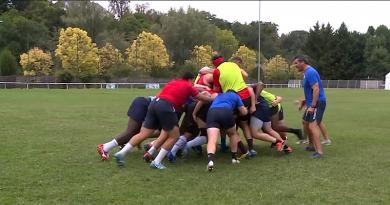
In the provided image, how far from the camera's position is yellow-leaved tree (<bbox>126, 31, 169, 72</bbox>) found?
258ft

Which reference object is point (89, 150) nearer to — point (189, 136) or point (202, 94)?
point (189, 136)

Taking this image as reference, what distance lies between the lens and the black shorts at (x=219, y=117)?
893cm

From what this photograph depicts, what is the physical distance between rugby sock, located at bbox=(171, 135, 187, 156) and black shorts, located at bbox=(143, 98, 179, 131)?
80cm

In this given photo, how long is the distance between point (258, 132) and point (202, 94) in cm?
180

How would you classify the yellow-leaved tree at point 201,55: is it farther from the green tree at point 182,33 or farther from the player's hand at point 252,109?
the player's hand at point 252,109

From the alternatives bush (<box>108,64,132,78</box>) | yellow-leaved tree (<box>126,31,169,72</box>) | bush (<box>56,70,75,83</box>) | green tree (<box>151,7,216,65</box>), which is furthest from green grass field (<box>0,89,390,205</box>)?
green tree (<box>151,7,216,65</box>)

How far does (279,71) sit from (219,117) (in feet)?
300

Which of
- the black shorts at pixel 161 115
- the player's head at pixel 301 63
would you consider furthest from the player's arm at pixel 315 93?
the black shorts at pixel 161 115

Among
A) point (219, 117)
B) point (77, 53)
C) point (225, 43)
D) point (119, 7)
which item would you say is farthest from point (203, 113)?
point (119, 7)

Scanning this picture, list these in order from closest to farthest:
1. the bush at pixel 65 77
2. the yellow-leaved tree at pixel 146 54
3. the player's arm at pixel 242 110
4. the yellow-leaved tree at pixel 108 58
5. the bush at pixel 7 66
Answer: the player's arm at pixel 242 110
the bush at pixel 65 77
the bush at pixel 7 66
the yellow-leaved tree at pixel 108 58
the yellow-leaved tree at pixel 146 54

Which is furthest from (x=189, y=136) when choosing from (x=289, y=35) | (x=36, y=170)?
(x=289, y=35)

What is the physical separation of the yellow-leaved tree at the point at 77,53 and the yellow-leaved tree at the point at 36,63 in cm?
292

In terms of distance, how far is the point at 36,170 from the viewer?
8.46 m

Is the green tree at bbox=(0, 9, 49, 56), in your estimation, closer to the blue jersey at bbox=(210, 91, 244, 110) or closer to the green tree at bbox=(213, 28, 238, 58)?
the green tree at bbox=(213, 28, 238, 58)
